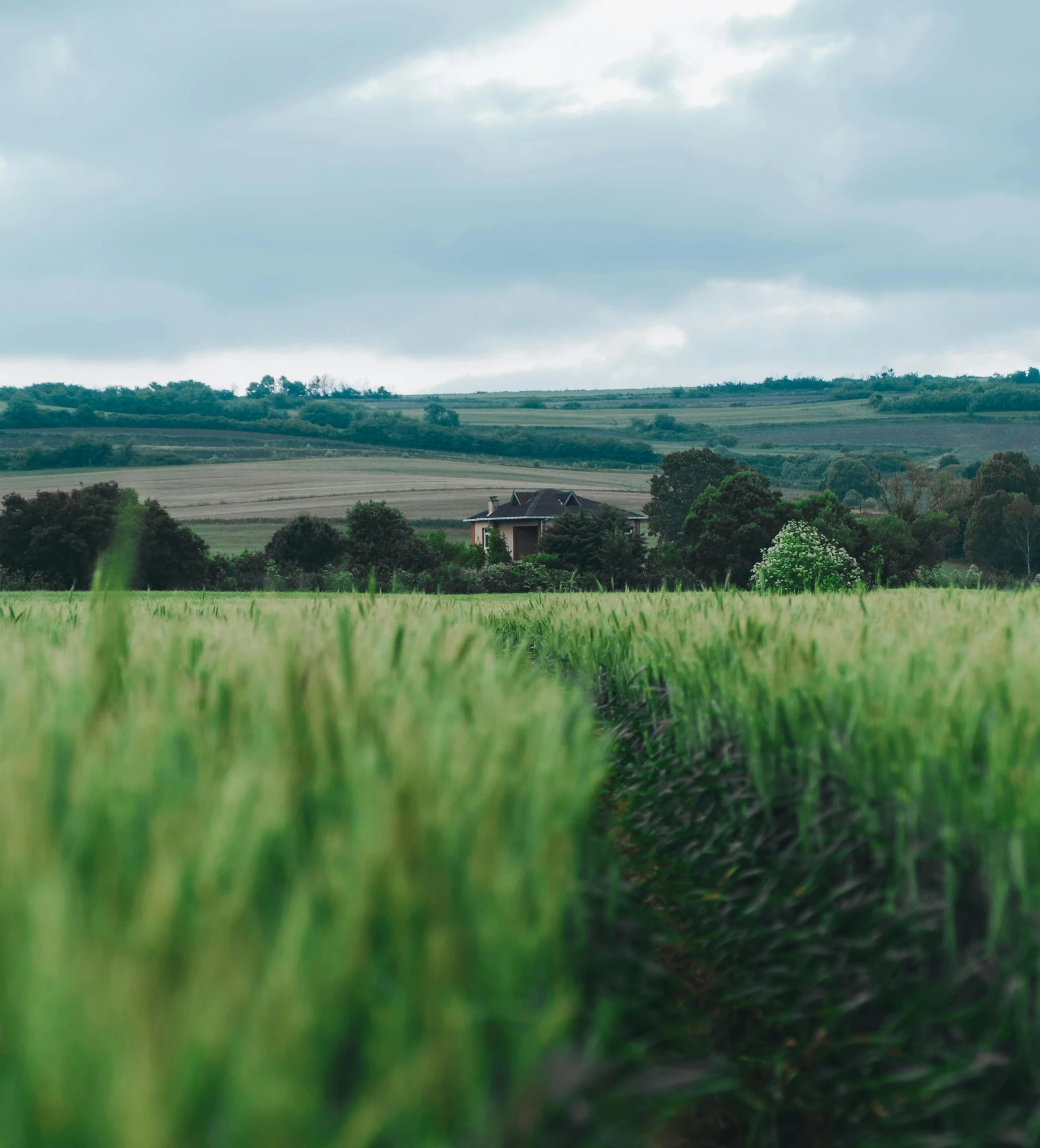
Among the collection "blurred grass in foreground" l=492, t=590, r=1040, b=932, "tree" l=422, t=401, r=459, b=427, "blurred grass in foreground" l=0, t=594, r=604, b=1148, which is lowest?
"blurred grass in foreground" l=492, t=590, r=1040, b=932

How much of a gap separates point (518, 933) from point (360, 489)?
79.5 m

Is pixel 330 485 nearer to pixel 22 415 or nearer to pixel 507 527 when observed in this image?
pixel 507 527

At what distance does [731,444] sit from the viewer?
365 feet

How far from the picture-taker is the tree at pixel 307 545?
46938 millimetres

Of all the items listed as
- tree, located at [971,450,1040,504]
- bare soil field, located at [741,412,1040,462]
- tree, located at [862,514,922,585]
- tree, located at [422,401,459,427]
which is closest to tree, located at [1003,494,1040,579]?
tree, located at [971,450,1040,504]

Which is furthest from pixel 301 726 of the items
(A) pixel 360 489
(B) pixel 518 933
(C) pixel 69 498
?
(A) pixel 360 489

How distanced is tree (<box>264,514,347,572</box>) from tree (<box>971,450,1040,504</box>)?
4727cm

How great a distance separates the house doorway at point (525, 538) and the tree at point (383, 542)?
94.3ft

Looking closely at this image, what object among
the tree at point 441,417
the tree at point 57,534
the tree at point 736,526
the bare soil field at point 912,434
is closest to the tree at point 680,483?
the tree at point 736,526

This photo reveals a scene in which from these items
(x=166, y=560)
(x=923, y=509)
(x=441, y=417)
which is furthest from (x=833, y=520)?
(x=441, y=417)

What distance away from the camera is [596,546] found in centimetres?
5431

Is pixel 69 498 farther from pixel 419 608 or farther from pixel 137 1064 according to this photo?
pixel 137 1064

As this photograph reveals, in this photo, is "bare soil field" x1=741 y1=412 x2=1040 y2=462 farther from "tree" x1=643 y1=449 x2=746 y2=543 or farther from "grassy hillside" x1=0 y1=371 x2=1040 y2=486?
"tree" x1=643 y1=449 x2=746 y2=543

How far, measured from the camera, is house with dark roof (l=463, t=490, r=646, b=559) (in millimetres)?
76562
